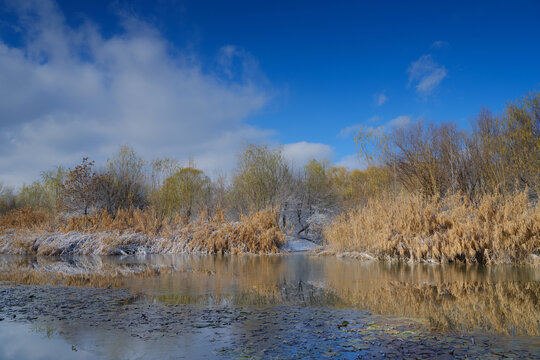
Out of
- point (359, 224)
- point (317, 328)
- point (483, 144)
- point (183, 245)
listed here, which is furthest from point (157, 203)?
point (317, 328)

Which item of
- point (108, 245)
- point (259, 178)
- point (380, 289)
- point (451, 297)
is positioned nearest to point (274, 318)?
point (380, 289)

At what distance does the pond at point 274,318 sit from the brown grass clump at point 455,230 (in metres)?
2.22

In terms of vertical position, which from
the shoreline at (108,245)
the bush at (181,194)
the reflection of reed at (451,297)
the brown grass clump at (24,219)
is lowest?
the reflection of reed at (451,297)

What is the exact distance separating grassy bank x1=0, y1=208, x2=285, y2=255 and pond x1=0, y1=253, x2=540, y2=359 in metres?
8.20

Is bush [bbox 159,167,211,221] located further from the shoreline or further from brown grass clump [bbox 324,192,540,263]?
brown grass clump [bbox 324,192,540,263]

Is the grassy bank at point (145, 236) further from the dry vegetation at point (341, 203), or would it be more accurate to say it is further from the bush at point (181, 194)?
the bush at point (181, 194)

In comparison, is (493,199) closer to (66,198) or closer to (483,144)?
(483,144)

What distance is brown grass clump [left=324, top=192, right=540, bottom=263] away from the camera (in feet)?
31.7

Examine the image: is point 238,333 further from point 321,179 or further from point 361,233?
point 321,179

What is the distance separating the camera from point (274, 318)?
439 centimetres

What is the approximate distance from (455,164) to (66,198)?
22.8 meters

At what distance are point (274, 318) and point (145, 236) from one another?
48.6ft

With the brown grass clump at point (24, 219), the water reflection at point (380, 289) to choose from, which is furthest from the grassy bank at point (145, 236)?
the water reflection at point (380, 289)

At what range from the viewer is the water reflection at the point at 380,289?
4469mm
